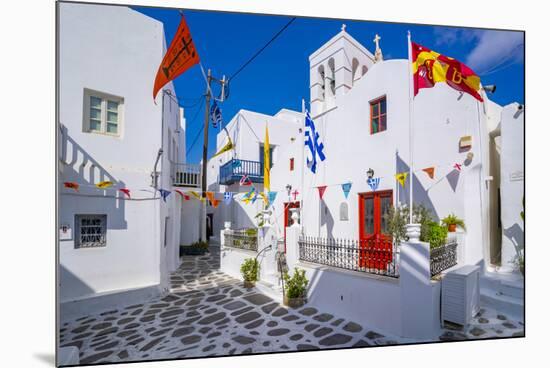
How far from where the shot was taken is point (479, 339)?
3.21 m

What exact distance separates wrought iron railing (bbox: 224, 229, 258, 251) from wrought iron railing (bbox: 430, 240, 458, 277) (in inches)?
137

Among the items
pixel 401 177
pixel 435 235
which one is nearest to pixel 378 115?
pixel 401 177

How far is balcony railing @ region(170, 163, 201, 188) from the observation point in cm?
705

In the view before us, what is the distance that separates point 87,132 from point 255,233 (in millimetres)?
3843

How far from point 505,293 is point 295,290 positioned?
2992mm

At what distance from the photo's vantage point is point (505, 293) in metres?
3.53

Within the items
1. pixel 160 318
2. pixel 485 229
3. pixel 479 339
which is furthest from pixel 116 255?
pixel 485 229

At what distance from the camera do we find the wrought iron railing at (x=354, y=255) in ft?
11.4

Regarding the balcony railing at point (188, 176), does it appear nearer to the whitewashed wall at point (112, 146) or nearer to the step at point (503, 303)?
the whitewashed wall at point (112, 146)

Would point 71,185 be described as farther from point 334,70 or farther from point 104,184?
point 334,70

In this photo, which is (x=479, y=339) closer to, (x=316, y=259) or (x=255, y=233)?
(x=316, y=259)

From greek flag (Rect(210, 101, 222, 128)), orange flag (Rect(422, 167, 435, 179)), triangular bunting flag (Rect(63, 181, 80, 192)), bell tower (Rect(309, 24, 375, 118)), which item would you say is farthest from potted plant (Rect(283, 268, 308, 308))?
bell tower (Rect(309, 24, 375, 118))

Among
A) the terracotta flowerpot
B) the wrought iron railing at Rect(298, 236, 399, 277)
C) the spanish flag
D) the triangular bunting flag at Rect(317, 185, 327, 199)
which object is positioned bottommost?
the terracotta flowerpot

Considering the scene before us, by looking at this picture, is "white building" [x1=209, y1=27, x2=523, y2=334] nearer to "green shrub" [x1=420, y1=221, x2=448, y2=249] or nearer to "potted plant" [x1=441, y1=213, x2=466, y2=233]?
"potted plant" [x1=441, y1=213, x2=466, y2=233]
